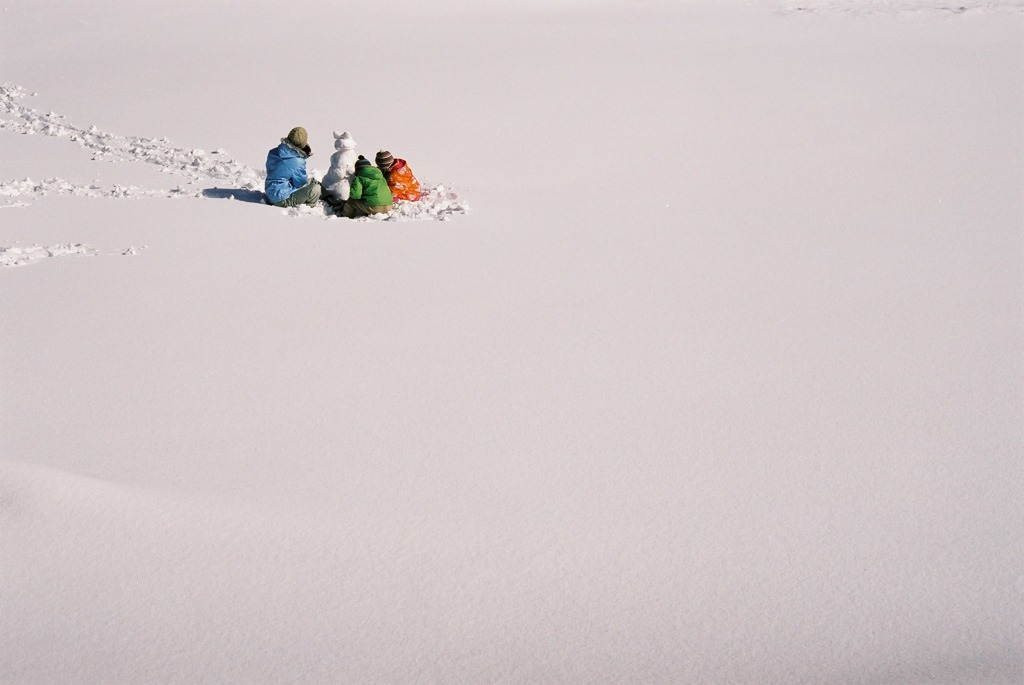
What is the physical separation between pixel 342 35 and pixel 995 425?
14.4 meters

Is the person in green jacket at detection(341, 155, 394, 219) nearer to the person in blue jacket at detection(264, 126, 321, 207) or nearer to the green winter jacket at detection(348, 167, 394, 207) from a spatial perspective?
the green winter jacket at detection(348, 167, 394, 207)

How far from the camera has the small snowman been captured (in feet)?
25.2

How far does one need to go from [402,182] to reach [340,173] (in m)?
0.53

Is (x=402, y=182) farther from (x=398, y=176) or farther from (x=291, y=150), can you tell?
(x=291, y=150)

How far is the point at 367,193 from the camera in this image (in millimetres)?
7547

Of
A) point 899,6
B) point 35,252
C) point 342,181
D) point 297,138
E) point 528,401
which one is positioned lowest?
point 528,401

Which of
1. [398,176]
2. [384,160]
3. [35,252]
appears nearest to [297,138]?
[384,160]

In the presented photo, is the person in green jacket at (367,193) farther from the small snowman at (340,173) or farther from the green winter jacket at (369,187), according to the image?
the small snowman at (340,173)

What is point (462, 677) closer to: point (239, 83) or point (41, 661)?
point (41, 661)

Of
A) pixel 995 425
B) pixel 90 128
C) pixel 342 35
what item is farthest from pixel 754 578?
pixel 342 35

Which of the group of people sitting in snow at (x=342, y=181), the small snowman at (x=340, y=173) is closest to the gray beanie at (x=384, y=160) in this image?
the group of people sitting in snow at (x=342, y=181)

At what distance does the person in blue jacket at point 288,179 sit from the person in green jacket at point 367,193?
1.09 feet

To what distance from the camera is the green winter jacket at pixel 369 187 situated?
752 centimetres

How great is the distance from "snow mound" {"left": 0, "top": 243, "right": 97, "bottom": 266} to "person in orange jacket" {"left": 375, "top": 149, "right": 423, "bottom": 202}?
2.39 m
